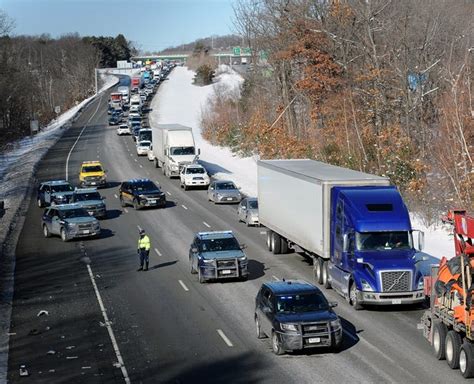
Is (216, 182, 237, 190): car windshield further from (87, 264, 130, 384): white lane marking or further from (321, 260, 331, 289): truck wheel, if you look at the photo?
(321, 260, 331, 289): truck wheel

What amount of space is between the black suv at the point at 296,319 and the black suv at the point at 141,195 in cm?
2655

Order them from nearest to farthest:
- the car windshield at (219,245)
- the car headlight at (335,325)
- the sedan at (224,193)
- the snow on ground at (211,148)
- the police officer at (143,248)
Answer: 1. the car headlight at (335,325)
2. the car windshield at (219,245)
3. the police officer at (143,248)
4. the snow on ground at (211,148)
5. the sedan at (224,193)

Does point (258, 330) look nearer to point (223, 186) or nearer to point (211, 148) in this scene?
point (223, 186)

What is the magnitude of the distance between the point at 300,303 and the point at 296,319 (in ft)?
2.45

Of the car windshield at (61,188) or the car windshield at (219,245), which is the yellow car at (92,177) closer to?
the car windshield at (61,188)

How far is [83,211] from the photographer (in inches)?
1597

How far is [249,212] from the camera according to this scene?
42.4m

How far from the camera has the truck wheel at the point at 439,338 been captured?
19.3 metres

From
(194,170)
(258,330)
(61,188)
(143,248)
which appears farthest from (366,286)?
(194,170)

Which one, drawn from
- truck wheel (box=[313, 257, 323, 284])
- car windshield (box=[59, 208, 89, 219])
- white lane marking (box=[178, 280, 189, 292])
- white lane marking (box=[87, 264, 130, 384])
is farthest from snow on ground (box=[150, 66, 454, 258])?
car windshield (box=[59, 208, 89, 219])

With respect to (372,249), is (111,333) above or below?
below

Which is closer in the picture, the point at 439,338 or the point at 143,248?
the point at 439,338

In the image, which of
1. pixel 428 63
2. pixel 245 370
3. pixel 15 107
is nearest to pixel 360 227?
pixel 245 370

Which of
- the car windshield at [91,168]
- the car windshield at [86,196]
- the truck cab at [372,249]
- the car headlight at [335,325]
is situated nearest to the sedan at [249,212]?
the car windshield at [86,196]
